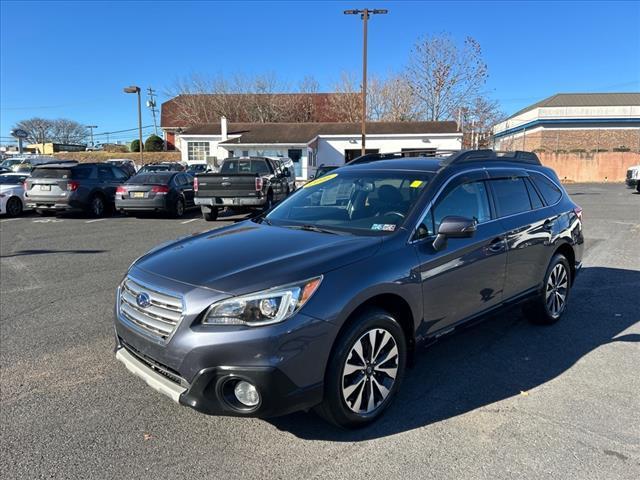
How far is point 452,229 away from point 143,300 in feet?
6.97

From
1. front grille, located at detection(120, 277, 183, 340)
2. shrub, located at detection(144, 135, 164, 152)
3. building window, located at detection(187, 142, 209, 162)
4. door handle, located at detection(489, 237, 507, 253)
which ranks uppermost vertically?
shrub, located at detection(144, 135, 164, 152)

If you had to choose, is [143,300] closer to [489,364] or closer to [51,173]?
[489,364]

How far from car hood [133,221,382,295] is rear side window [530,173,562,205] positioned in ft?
8.76

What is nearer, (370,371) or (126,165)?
(370,371)

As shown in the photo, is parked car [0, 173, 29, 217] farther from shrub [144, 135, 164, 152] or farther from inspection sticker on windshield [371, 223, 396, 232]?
shrub [144, 135, 164, 152]

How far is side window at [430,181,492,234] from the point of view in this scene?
12.5 ft

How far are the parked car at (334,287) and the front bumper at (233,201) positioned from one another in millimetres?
9004

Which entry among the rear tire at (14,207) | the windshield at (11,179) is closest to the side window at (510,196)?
the rear tire at (14,207)

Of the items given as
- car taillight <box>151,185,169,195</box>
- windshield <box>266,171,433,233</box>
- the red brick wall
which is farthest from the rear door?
the red brick wall

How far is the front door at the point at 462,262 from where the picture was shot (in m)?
3.52

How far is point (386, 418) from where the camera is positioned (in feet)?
10.8

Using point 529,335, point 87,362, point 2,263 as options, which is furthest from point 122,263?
point 529,335

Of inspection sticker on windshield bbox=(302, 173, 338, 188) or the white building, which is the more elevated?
the white building

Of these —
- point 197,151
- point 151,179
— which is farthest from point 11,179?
point 197,151
